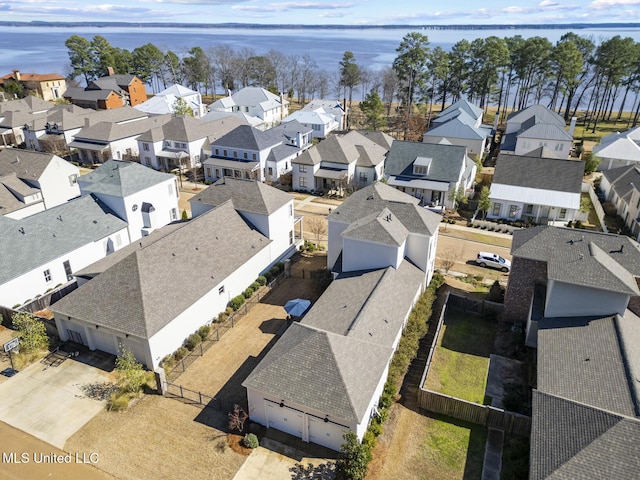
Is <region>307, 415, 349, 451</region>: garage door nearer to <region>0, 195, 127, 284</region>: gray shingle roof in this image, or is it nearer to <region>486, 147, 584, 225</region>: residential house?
<region>0, 195, 127, 284</region>: gray shingle roof

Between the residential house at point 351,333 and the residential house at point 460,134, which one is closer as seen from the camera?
the residential house at point 351,333

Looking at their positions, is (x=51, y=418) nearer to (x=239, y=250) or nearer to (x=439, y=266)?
(x=239, y=250)

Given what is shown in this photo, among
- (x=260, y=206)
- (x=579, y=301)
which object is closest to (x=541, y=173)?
(x=579, y=301)

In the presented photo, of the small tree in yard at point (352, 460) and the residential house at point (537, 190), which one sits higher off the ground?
the residential house at point (537, 190)

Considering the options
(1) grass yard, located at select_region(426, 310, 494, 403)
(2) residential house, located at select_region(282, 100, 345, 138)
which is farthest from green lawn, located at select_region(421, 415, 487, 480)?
(2) residential house, located at select_region(282, 100, 345, 138)

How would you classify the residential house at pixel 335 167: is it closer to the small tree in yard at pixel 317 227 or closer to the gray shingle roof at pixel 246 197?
the small tree in yard at pixel 317 227

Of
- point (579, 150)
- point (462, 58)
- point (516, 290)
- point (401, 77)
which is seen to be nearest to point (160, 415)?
point (516, 290)

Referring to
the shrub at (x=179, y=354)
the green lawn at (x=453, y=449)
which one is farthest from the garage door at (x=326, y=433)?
the shrub at (x=179, y=354)
